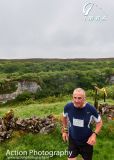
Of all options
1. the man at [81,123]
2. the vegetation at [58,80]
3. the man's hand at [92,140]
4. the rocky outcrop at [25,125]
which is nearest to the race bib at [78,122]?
the man at [81,123]

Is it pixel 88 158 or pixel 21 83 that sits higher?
pixel 88 158

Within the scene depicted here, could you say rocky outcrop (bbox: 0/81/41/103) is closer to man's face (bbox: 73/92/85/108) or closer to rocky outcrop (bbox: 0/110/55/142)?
rocky outcrop (bbox: 0/110/55/142)

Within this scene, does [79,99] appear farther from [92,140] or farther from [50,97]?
[50,97]

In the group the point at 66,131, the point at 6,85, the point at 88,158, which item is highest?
the point at 66,131

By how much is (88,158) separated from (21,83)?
52.1m

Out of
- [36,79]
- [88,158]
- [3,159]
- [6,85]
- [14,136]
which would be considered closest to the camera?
[88,158]

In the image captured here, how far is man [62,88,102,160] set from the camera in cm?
1019

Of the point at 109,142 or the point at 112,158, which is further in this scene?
the point at 109,142

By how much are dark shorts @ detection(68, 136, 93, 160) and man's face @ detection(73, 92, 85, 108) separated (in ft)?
4.11

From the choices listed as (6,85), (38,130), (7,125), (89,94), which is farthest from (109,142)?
(6,85)

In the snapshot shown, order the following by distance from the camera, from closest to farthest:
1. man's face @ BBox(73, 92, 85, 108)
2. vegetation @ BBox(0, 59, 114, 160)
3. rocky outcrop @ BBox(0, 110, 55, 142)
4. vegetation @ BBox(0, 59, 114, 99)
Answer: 1. man's face @ BBox(73, 92, 85, 108)
2. vegetation @ BBox(0, 59, 114, 160)
3. rocky outcrop @ BBox(0, 110, 55, 142)
4. vegetation @ BBox(0, 59, 114, 99)

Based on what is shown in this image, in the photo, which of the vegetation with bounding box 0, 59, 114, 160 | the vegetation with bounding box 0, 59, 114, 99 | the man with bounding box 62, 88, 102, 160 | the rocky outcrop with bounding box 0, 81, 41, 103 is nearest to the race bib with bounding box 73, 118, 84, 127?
the man with bounding box 62, 88, 102, 160

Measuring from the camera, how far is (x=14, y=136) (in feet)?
57.2

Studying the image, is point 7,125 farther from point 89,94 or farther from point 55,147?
point 89,94
